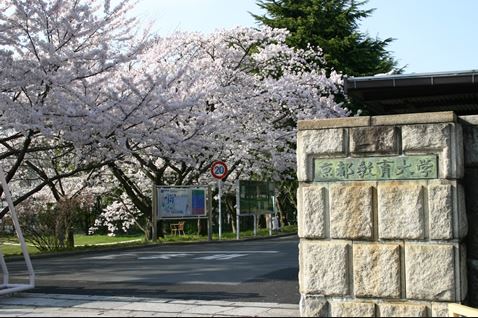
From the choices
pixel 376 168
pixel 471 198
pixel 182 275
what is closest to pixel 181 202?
pixel 182 275

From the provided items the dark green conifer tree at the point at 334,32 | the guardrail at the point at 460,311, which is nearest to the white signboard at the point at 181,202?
the dark green conifer tree at the point at 334,32

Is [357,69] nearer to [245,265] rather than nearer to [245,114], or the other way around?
[245,114]

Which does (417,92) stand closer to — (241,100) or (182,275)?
(182,275)

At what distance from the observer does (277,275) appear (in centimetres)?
1077

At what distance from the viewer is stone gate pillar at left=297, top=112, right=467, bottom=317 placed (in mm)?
5945

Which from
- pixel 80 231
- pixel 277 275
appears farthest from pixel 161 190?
pixel 80 231

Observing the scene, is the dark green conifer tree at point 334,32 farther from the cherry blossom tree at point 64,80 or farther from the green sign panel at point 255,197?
the cherry blossom tree at point 64,80

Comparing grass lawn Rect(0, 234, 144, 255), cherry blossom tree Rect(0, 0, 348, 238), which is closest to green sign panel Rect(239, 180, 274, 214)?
cherry blossom tree Rect(0, 0, 348, 238)

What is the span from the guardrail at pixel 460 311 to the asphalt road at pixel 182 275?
8.68 ft

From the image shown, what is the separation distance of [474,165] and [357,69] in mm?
28926

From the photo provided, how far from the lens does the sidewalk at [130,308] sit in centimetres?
727

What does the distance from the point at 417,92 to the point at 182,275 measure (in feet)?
18.0

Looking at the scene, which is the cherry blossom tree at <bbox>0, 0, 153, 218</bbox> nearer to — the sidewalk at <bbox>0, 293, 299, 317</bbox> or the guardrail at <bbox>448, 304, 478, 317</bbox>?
the sidewalk at <bbox>0, 293, 299, 317</bbox>

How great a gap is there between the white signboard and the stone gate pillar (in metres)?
17.0
